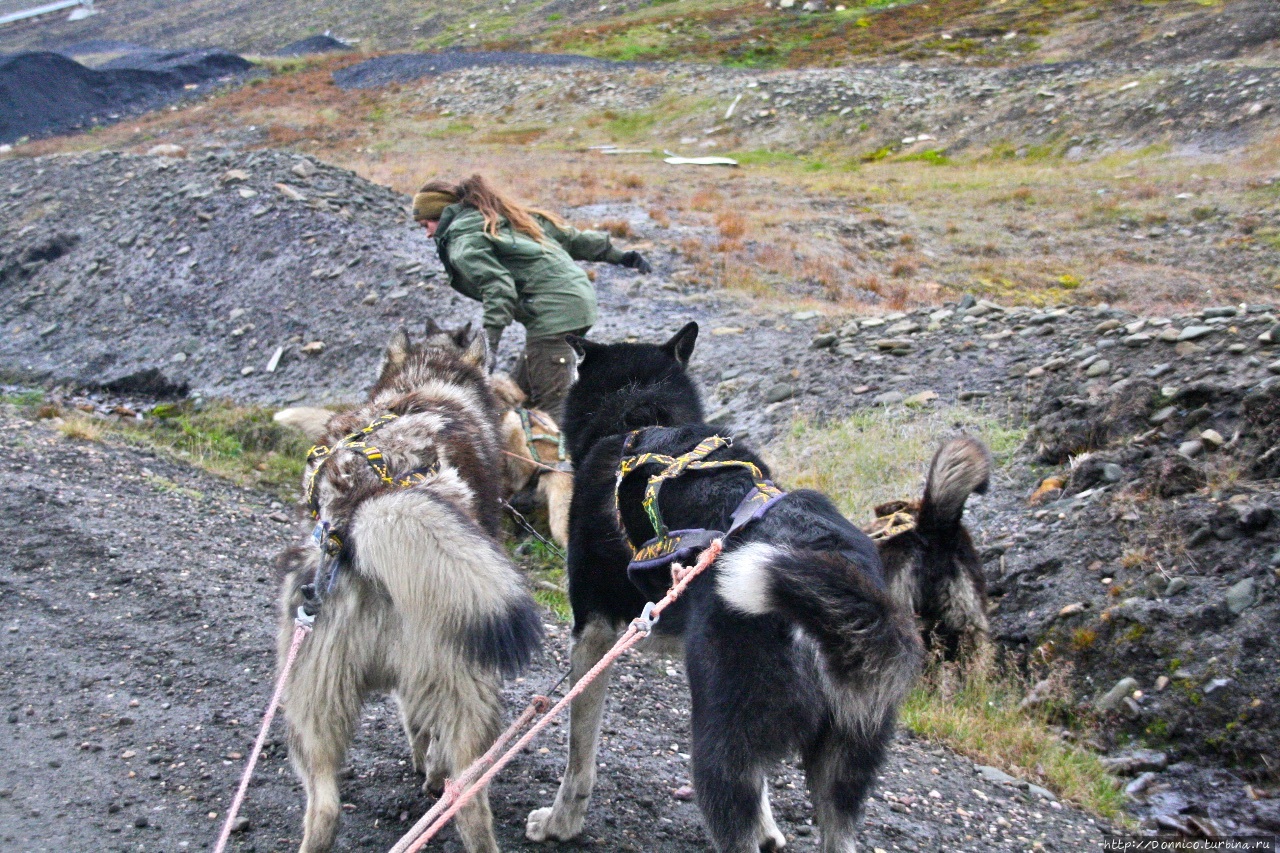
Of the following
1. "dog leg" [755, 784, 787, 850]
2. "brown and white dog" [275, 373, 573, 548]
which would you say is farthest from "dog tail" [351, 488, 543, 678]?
"brown and white dog" [275, 373, 573, 548]

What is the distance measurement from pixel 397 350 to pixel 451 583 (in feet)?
8.11

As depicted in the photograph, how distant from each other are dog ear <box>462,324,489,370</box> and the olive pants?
1.99m

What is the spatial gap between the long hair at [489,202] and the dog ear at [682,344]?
291 centimetres

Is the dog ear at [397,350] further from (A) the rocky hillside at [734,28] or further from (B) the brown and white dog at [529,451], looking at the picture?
(A) the rocky hillside at [734,28]

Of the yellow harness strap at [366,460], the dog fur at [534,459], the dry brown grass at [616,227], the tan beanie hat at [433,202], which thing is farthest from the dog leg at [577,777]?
the dry brown grass at [616,227]

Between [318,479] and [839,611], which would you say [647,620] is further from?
[318,479]

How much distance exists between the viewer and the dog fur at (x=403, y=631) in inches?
107

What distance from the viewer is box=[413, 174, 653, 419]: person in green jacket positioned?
6.57 meters

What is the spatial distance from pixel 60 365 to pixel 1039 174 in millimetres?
19795

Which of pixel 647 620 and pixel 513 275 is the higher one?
pixel 647 620

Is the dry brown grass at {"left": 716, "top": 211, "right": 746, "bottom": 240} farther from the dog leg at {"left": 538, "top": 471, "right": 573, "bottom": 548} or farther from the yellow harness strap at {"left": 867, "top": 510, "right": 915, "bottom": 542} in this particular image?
the yellow harness strap at {"left": 867, "top": 510, "right": 915, "bottom": 542}

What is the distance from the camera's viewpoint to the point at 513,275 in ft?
22.8

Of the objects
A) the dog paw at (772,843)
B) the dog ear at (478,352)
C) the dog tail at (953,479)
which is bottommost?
the dog paw at (772,843)

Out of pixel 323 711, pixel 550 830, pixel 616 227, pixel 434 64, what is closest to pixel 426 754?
pixel 550 830
